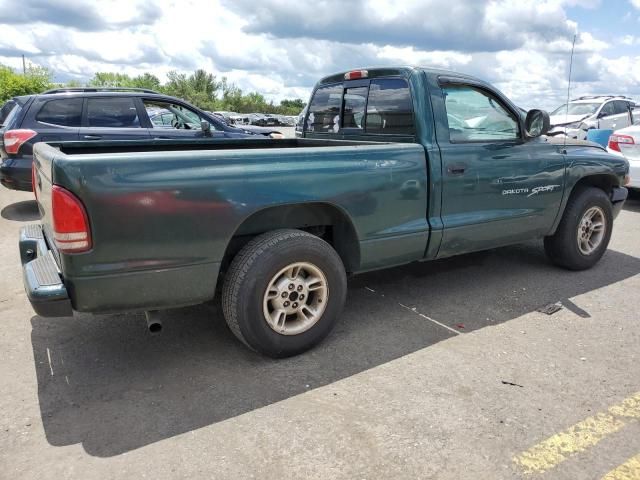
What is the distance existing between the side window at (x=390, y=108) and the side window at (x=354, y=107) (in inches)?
3.8

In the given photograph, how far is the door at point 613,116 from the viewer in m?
16.0

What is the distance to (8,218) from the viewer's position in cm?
733

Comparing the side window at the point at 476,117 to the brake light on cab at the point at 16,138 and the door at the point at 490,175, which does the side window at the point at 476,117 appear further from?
the brake light on cab at the point at 16,138

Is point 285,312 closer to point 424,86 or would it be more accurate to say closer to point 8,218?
point 424,86

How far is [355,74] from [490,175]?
4.85ft

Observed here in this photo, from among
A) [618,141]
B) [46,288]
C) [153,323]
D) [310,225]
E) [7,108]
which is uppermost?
[7,108]

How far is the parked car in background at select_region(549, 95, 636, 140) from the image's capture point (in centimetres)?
1562

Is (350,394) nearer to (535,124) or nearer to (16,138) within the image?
(535,124)

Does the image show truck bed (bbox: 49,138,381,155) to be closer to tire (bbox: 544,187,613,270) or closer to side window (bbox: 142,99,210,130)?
tire (bbox: 544,187,613,270)

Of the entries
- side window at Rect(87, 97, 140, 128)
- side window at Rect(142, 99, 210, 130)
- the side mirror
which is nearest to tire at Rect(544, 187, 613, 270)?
the side mirror

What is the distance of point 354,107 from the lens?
4770 millimetres

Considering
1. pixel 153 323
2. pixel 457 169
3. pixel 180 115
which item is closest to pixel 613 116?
pixel 180 115

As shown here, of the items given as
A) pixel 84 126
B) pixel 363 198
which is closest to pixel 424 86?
pixel 363 198

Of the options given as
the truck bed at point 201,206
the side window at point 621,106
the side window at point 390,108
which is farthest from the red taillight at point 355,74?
the side window at point 621,106
